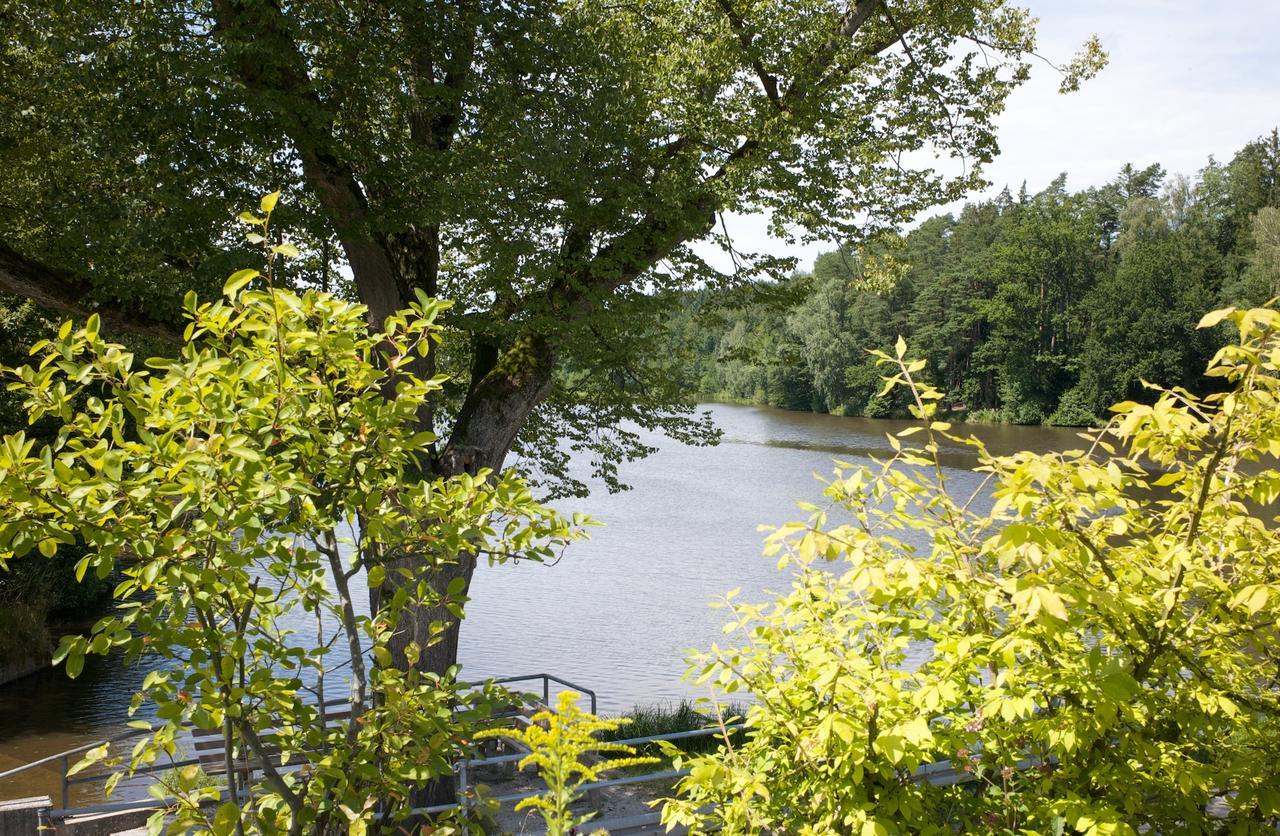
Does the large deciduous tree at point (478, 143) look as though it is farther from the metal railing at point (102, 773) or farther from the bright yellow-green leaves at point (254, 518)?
the bright yellow-green leaves at point (254, 518)

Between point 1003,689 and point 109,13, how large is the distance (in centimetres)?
726

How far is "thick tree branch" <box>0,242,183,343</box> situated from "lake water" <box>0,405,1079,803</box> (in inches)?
182

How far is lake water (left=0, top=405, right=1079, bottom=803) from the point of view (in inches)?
549

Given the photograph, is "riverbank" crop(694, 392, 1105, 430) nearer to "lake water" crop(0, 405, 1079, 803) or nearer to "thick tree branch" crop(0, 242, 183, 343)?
"lake water" crop(0, 405, 1079, 803)

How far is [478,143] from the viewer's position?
7730 mm

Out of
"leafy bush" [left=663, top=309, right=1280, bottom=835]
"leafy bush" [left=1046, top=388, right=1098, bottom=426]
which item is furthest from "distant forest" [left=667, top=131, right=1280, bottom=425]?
"leafy bush" [left=663, top=309, right=1280, bottom=835]

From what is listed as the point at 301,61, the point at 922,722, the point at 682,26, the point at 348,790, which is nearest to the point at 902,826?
the point at 922,722

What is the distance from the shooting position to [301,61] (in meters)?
6.88

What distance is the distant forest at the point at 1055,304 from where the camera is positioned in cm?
5138

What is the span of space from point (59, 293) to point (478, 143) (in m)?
3.28

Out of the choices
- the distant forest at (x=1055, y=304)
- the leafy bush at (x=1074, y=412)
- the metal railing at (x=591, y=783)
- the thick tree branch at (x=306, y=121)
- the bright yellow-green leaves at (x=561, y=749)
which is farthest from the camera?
the leafy bush at (x=1074, y=412)

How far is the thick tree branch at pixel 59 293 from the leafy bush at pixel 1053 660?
6.08 meters

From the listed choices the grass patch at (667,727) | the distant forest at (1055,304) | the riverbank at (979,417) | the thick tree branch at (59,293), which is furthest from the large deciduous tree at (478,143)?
the riverbank at (979,417)

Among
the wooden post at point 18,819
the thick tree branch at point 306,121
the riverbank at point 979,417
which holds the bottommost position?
the wooden post at point 18,819
